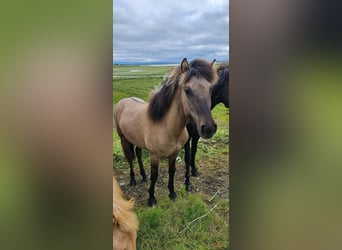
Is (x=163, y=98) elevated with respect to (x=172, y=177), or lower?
elevated

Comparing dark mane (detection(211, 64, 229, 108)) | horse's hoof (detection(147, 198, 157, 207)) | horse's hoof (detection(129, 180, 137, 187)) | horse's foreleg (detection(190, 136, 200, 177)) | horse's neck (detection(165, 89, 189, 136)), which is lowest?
horse's hoof (detection(147, 198, 157, 207))

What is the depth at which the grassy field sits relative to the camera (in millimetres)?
1746

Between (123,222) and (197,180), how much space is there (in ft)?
1.42

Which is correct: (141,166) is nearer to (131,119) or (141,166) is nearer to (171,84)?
(131,119)

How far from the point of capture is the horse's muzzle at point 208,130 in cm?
172

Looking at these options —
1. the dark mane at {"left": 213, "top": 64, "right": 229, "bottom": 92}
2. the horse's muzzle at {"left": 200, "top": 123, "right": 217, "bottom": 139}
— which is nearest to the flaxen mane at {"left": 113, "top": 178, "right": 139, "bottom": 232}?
the horse's muzzle at {"left": 200, "top": 123, "right": 217, "bottom": 139}

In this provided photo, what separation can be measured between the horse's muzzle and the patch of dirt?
114 mm

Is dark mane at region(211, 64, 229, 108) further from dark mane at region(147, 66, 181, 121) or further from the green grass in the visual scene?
the green grass

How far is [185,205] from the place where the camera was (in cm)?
175

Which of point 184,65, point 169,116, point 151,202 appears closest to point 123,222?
point 151,202
